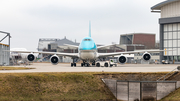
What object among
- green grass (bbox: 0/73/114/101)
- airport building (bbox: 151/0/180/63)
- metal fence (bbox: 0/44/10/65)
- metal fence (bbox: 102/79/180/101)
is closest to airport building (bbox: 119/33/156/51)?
airport building (bbox: 151/0/180/63)

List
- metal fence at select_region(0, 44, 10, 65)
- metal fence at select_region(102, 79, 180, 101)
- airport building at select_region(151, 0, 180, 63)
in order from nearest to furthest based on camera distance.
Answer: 1. metal fence at select_region(102, 79, 180, 101)
2. metal fence at select_region(0, 44, 10, 65)
3. airport building at select_region(151, 0, 180, 63)

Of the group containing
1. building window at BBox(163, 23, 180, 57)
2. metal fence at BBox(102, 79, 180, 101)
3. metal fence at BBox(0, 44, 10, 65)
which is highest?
building window at BBox(163, 23, 180, 57)

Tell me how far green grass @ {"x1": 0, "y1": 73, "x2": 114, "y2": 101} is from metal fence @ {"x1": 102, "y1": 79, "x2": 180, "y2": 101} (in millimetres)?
1308

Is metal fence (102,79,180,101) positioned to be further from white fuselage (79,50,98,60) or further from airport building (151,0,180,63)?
airport building (151,0,180,63)

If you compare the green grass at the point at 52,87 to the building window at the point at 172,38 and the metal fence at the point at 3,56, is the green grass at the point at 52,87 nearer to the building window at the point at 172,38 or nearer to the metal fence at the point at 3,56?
the metal fence at the point at 3,56

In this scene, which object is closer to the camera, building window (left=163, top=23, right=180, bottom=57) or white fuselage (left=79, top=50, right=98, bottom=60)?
white fuselage (left=79, top=50, right=98, bottom=60)

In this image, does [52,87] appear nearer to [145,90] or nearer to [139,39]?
[145,90]

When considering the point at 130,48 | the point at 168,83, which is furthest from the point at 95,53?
the point at 130,48

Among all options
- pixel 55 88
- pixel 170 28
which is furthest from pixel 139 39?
pixel 55 88

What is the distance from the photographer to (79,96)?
22.6 m

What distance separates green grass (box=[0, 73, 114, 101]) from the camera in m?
21.0

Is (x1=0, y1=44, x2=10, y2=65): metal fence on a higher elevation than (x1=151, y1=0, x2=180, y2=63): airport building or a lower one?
lower

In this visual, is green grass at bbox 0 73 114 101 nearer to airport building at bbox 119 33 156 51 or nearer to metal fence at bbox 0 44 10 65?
metal fence at bbox 0 44 10 65

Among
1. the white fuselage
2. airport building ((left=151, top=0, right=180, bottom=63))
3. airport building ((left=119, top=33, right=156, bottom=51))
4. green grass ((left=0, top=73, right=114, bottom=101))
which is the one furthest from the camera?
airport building ((left=119, top=33, right=156, bottom=51))
